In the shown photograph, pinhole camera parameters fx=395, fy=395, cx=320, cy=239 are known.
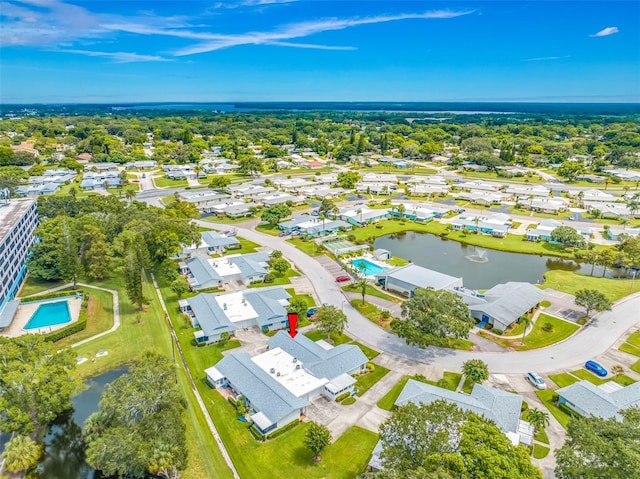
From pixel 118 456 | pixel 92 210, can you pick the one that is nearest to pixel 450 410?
pixel 118 456

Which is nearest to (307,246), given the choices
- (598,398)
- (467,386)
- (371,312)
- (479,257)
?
(371,312)

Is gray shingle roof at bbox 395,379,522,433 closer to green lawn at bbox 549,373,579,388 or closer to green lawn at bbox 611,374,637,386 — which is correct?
green lawn at bbox 549,373,579,388

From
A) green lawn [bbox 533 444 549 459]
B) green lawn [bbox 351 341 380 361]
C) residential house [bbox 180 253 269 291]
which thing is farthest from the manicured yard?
residential house [bbox 180 253 269 291]

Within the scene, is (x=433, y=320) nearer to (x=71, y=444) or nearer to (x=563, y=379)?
(x=563, y=379)

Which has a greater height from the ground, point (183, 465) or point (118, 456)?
point (118, 456)

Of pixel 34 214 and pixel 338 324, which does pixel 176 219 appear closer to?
pixel 34 214

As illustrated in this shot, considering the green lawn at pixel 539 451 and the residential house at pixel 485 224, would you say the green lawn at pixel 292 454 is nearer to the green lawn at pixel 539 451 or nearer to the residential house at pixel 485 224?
the green lawn at pixel 539 451
